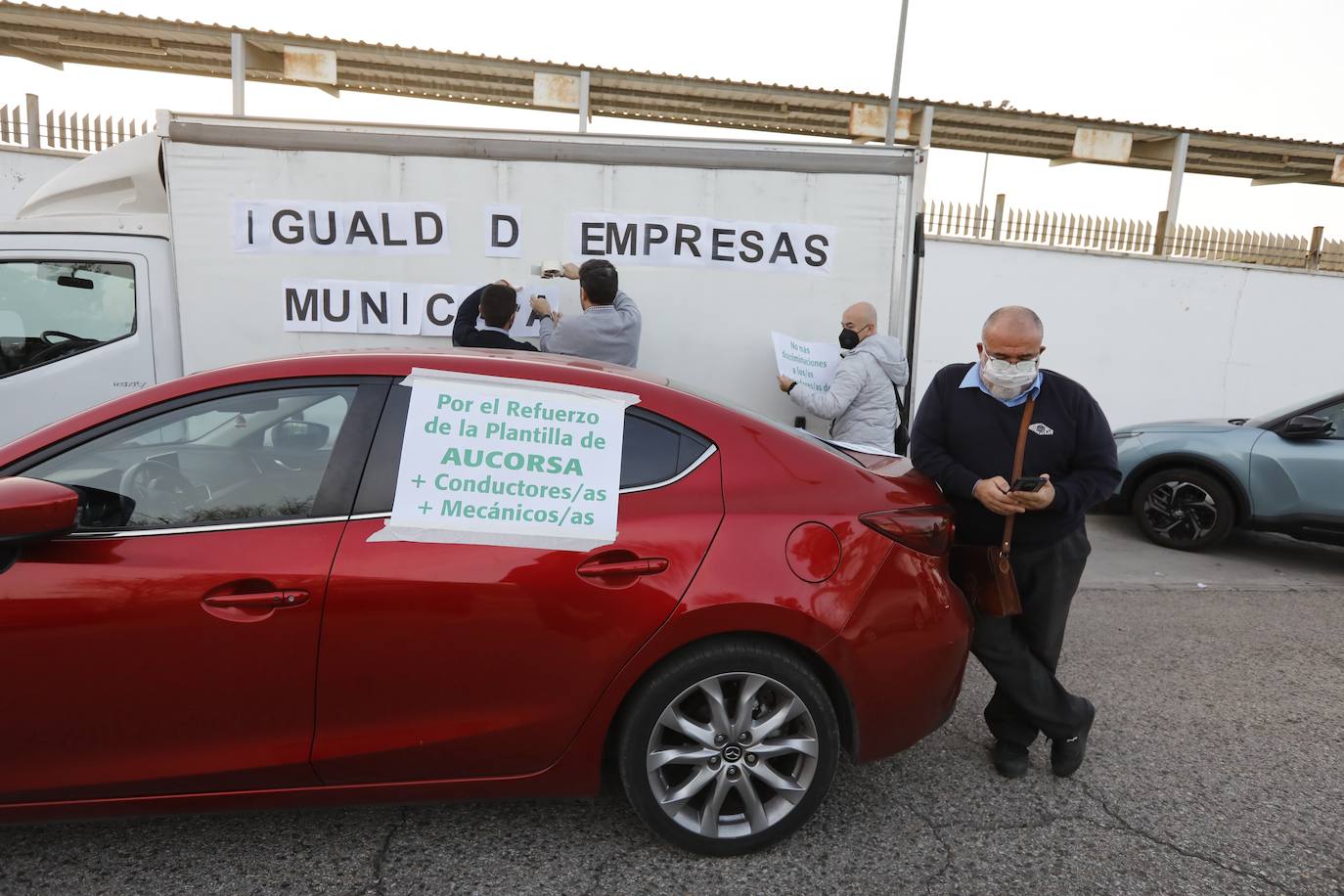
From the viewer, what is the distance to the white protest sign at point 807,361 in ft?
16.2

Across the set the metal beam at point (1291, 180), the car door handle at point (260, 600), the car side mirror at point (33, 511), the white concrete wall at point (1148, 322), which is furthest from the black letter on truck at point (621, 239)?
the metal beam at point (1291, 180)

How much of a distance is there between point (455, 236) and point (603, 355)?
3.73 ft

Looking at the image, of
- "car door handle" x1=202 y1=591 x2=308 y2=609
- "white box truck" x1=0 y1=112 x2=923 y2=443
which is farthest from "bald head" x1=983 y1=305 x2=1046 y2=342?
"car door handle" x1=202 y1=591 x2=308 y2=609

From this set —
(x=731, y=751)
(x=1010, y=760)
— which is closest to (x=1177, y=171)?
(x=1010, y=760)

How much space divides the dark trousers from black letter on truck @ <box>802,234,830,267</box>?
229 centimetres

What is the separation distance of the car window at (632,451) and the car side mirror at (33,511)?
2.31 feet

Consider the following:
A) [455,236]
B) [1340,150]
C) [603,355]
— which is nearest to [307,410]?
Result: [603,355]

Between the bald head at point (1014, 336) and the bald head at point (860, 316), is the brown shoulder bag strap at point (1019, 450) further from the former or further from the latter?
the bald head at point (860, 316)

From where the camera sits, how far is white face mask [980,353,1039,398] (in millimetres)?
3088

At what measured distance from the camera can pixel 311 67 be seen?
1251 cm

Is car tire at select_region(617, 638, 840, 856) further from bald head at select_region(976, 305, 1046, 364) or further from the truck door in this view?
the truck door

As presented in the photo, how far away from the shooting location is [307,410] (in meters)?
2.62

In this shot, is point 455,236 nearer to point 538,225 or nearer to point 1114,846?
point 538,225

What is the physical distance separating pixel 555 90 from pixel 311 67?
3376 mm
